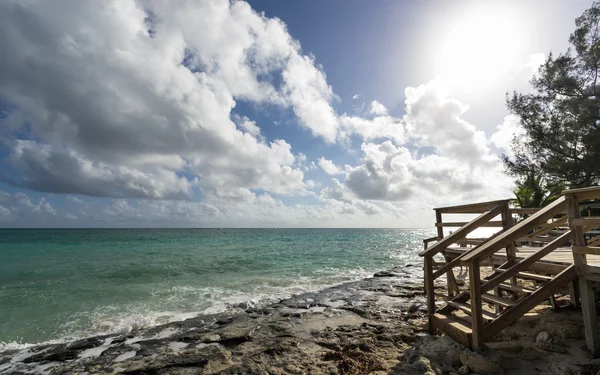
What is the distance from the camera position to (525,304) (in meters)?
4.21

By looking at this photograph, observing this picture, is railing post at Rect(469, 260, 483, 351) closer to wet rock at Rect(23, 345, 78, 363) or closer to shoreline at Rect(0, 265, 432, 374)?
shoreline at Rect(0, 265, 432, 374)

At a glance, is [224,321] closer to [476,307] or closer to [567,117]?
[476,307]

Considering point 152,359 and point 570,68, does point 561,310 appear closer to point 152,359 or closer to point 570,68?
point 152,359

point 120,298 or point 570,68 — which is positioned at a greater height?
point 570,68

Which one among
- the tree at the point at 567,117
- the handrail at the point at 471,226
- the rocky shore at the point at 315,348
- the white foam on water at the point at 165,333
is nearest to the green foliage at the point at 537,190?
the tree at the point at 567,117

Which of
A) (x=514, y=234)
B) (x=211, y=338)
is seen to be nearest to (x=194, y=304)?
(x=211, y=338)

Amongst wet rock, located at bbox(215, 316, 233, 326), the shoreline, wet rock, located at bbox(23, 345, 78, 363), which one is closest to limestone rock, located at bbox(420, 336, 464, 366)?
the shoreline

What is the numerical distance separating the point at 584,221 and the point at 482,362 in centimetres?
252

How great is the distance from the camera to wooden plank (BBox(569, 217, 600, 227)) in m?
4.06

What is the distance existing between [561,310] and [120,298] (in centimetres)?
1437

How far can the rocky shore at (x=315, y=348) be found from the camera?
13.9 feet

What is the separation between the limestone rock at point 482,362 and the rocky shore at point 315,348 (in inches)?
0.5

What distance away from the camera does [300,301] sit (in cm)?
1076

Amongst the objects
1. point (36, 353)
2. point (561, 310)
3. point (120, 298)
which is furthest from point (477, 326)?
point (120, 298)
